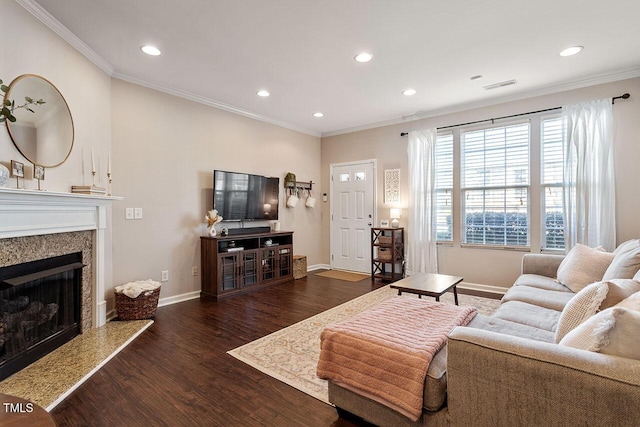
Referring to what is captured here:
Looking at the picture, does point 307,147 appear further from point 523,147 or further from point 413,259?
point 523,147

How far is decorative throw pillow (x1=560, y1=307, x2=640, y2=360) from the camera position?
3.50 feet

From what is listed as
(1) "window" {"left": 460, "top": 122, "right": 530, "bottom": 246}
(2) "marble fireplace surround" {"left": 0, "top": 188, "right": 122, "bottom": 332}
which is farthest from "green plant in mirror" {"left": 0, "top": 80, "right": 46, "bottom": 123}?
(1) "window" {"left": 460, "top": 122, "right": 530, "bottom": 246}

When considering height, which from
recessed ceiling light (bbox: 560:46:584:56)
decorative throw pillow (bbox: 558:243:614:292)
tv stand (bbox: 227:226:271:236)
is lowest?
decorative throw pillow (bbox: 558:243:614:292)

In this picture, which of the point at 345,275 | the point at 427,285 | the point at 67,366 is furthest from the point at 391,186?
the point at 67,366

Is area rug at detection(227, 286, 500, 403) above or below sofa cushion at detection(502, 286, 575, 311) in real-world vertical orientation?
below

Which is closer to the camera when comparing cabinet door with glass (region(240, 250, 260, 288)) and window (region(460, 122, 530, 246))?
window (region(460, 122, 530, 246))

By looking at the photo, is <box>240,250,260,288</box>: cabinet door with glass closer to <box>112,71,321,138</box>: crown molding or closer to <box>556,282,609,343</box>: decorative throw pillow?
<box>112,71,321,138</box>: crown molding

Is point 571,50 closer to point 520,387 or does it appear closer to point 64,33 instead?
point 520,387

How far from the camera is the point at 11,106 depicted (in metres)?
2.13

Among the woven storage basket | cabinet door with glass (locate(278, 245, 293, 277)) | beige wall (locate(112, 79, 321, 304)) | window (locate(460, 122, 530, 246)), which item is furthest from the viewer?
cabinet door with glass (locate(278, 245, 293, 277))

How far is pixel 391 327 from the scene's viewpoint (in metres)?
1.76

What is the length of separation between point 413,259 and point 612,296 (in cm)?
360

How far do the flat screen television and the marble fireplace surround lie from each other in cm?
143

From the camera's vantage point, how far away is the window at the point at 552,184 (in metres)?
3.91
